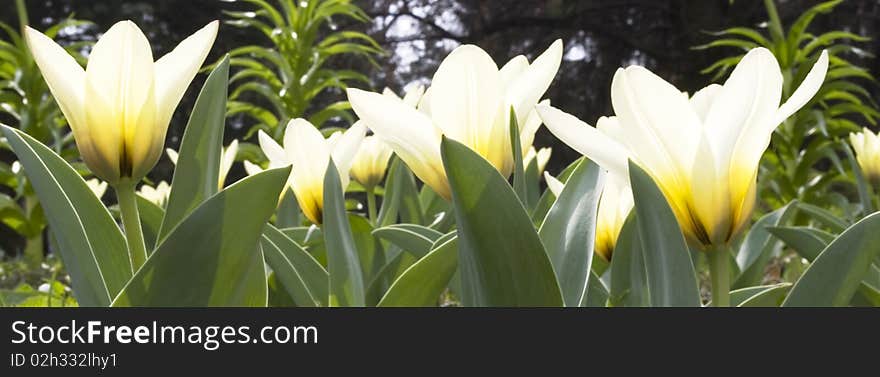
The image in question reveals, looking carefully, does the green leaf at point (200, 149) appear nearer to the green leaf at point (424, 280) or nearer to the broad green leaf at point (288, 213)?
the green leaf at point (424, 280)

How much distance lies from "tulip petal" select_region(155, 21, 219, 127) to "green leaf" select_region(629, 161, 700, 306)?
0.92ft

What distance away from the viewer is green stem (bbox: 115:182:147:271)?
1.74ft

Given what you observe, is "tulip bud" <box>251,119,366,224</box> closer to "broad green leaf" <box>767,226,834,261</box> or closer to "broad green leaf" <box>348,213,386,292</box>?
"broad green leaf" <box>348,213,386,292</box>

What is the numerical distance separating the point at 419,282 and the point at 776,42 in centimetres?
243

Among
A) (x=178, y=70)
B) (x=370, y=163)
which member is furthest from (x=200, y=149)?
(x=370, y=163)

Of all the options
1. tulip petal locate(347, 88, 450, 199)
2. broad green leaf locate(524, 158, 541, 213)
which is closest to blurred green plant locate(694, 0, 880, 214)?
broad green leaf locate(524, 158, 541, 213)

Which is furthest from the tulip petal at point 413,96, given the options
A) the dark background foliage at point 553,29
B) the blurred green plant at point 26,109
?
the dark background foliage at point 553,29

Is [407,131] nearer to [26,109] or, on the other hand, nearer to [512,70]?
[512,70]

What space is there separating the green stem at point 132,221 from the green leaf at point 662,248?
11.6 inches

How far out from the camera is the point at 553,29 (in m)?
7.98

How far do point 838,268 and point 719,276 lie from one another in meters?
0.08

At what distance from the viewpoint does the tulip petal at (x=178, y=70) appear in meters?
0.56
